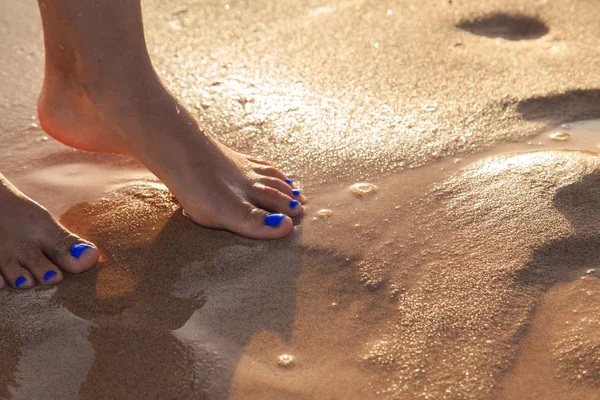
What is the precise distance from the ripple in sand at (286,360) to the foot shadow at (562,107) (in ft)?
3.92

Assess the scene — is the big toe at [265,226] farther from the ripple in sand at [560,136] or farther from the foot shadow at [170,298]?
the ripple in sand at [560,136]

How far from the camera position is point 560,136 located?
2055 millimetres

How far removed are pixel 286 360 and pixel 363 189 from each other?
0.65 metres

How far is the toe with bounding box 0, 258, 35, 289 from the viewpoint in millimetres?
1580

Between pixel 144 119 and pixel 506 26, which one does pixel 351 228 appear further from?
pixel 506 26

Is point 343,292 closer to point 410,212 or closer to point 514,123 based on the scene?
point 410,212

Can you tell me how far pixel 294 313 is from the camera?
145 cm

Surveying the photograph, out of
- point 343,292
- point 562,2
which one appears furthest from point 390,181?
point 562,2

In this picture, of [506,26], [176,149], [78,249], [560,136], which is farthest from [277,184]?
[506,26]

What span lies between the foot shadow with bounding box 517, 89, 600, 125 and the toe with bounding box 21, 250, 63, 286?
1393 millimetres

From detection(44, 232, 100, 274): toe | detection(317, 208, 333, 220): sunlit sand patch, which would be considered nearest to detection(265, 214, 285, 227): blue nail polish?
detection(317, 208, 333, 220): sunlit sand patch

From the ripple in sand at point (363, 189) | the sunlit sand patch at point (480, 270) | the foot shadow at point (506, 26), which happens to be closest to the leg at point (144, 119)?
the ripple in sand at point (363, 189)

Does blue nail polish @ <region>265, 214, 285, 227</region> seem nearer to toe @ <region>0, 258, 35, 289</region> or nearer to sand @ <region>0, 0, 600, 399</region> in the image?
sand @ <region>0, 0, 600, 399</region>

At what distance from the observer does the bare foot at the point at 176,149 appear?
1.78 metres
